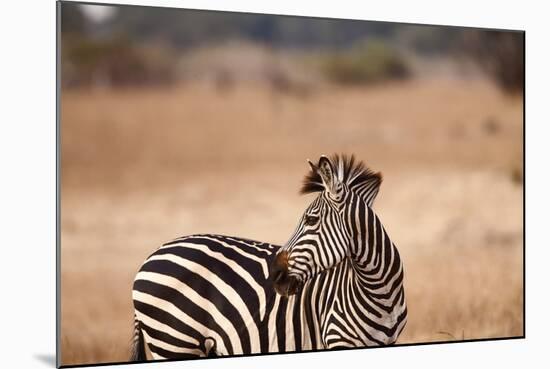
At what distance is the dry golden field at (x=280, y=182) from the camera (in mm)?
5762

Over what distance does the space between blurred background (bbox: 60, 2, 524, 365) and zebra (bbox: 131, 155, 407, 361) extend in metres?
0.12

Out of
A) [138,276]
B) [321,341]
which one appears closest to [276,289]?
[321,341]

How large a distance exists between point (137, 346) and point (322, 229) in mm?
1414

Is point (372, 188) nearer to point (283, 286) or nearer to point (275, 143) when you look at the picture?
point (275, 143)

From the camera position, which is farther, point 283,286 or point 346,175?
point 346,175

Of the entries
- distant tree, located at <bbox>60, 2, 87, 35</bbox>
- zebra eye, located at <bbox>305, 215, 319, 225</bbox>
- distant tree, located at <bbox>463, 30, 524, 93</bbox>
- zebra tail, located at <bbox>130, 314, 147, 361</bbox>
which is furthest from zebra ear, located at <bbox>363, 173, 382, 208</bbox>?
distant tree, located at <bbox>60, 2, 87, 35</bbox>

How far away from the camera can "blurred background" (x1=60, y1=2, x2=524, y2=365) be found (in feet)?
18.9

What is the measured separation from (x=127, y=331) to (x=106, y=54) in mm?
1775

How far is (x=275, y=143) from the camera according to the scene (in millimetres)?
6281

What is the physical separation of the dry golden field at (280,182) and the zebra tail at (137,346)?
51 millimetres

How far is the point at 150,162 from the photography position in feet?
19.5

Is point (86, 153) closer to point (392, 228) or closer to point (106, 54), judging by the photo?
point (106, 54)

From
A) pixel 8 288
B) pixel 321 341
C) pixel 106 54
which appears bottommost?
pixel 321 341

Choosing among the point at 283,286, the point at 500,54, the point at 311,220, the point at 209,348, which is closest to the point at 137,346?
the point at 209,348
